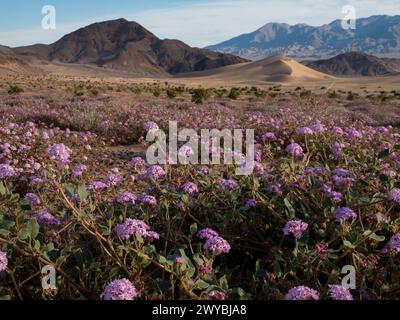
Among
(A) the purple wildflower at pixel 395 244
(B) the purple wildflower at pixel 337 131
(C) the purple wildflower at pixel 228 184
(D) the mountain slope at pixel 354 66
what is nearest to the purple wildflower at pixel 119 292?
(A) the purple wildflower at pixel 395 244

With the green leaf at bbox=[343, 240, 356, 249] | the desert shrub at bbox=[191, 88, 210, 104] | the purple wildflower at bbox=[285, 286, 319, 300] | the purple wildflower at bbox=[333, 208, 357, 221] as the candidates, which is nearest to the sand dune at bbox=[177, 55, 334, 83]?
the desert shrub at bbox=[191, 88, 210, 104]

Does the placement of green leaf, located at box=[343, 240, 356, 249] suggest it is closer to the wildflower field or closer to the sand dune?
the wildflower field

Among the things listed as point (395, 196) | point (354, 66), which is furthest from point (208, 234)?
point (354, 66)

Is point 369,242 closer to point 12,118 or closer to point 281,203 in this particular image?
point 281,203

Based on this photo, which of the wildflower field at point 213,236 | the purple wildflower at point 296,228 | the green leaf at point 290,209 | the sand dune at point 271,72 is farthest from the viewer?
the sand dune at point 271,72

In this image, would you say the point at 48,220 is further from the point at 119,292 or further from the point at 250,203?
the point at 250,203

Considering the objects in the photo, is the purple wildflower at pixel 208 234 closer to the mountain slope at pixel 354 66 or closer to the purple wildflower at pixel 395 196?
→ the purple wildflower at pixel 395 196

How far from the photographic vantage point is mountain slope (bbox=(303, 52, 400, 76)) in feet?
529

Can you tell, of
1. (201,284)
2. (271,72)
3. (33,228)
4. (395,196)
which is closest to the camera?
(201,284)

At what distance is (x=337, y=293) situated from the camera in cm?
206

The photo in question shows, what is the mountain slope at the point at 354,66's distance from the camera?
161238 millimetres

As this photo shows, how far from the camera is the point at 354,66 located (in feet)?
563
